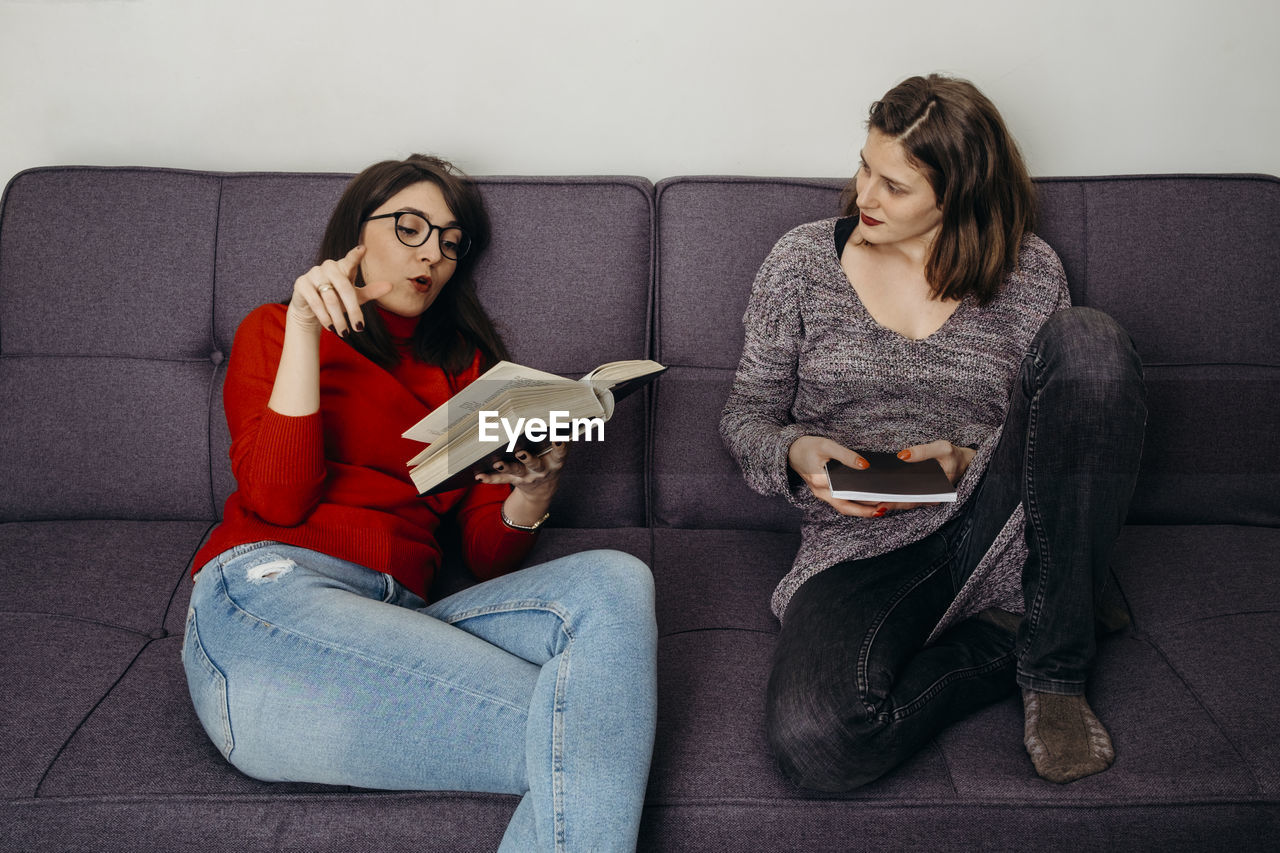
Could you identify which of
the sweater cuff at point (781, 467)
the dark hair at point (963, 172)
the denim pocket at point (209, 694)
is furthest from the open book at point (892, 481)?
the denim pocket at point (209, 694)

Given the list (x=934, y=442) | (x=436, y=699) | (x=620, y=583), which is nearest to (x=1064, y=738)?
(x=934, y=442)

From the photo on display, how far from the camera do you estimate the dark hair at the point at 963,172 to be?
126 centimetres

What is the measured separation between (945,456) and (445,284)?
0.83m

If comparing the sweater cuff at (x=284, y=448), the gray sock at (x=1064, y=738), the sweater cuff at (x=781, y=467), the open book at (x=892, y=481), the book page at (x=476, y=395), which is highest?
the book page at (x=476, y=395)

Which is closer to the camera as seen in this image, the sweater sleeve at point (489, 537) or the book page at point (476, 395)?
the book page at point (476, 395)

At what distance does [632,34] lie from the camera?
5.57 ft

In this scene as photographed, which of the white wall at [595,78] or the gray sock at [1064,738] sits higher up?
the white wall at [595,78]

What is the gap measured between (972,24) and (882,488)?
1158mm

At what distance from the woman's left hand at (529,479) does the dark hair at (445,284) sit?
254 mm

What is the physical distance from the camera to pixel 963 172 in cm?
128

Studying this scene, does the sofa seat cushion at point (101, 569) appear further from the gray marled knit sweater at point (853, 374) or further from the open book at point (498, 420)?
the gray marled knit sweater at point (853, 374)

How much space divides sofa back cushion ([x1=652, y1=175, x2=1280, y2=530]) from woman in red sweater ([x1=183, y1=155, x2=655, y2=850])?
37cm

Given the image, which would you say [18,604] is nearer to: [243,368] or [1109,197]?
[243,368]

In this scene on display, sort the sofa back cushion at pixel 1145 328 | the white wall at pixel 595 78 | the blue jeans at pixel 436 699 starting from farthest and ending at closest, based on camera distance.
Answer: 1. the white wall at pixel 595 78
2. the sofa back cushion at pixel 1145 328
3. the blue jeans at pixel 436 699
